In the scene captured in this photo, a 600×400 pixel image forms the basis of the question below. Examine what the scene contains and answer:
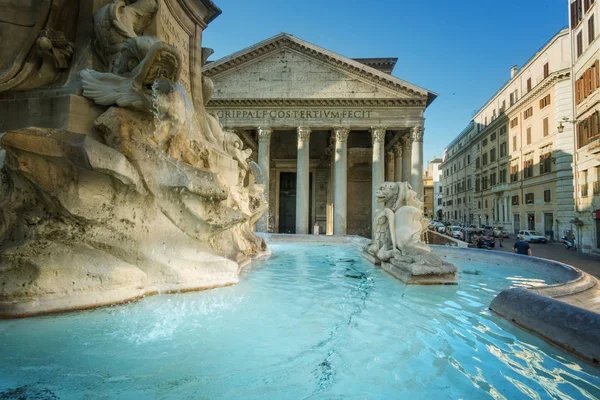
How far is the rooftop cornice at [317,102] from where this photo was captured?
22.0 meters

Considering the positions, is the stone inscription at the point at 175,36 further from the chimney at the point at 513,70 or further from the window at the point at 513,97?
the chimney at the point at 513,70

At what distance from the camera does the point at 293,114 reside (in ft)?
74.4

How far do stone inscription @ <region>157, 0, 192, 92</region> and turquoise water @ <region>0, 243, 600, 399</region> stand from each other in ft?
10.0

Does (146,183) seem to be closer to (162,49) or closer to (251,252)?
(162,49)

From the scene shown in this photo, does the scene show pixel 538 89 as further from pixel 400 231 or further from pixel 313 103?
pixel 400 231

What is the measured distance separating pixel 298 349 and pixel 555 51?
32.7 metres

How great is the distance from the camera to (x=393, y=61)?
94.6 feet

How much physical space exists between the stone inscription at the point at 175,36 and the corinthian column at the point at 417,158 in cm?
1860

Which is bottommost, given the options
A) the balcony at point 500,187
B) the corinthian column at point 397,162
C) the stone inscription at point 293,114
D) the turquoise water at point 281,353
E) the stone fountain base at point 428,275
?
the turquoise water at point 281,353

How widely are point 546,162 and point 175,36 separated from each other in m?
30.4

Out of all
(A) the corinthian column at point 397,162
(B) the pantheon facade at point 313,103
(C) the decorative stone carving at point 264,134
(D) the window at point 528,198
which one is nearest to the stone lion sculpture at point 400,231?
(B) the pantheon facade at point 313,103

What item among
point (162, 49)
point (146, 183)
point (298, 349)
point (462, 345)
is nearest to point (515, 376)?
point (462, 345)

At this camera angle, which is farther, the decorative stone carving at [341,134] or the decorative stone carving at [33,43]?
the decorative stone carving at [341,134]

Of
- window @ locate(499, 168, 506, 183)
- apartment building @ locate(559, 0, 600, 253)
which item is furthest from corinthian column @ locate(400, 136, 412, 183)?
window @ locate(499, 168, 506, 183)
